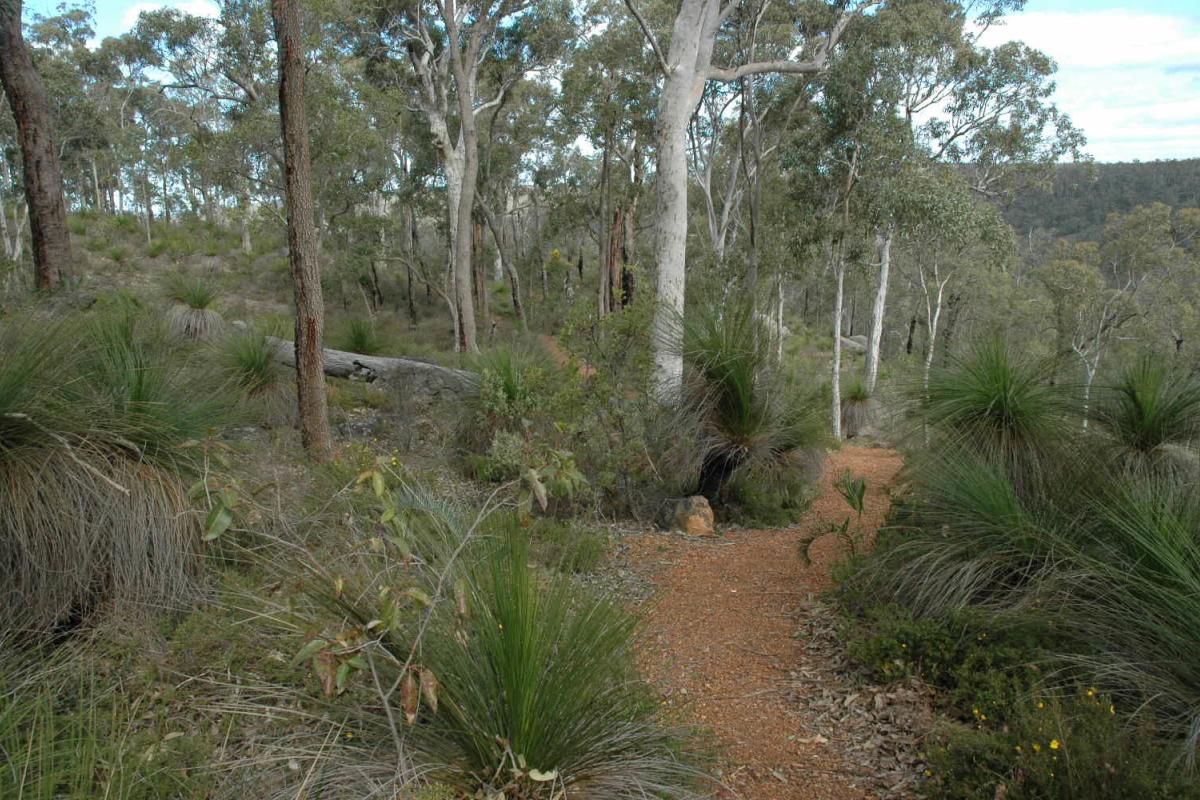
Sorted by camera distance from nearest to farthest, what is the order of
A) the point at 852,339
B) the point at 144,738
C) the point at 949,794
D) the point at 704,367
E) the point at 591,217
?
the point at 144,738
the point at 949,794
the point at 704,367
the point at 591,217
the point at 852,339

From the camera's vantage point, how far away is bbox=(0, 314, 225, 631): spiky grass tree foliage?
3.34 meters

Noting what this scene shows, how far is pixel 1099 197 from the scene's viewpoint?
4831 centimetres

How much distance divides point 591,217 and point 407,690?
27382 mm

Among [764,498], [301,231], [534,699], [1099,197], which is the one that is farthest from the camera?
[1099,197]

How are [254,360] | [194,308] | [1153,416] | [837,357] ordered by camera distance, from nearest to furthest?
[1153,416]
[254,360]
[194,308]
[837,357]

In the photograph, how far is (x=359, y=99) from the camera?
18.3m

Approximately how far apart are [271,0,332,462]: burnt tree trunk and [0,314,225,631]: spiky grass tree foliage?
194 centimetres

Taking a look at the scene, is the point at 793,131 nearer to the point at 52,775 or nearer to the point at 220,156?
the point at 220,156

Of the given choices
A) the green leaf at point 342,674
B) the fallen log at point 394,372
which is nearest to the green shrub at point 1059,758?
the green leaf at point 342,674

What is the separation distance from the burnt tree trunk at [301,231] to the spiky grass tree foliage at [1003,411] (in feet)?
14.9

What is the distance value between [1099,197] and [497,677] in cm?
5773

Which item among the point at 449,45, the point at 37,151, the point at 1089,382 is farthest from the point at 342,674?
the point at 449,45

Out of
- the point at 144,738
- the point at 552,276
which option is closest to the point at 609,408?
the point at 144,738

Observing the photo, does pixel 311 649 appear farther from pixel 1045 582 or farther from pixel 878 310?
pixel 878 310
